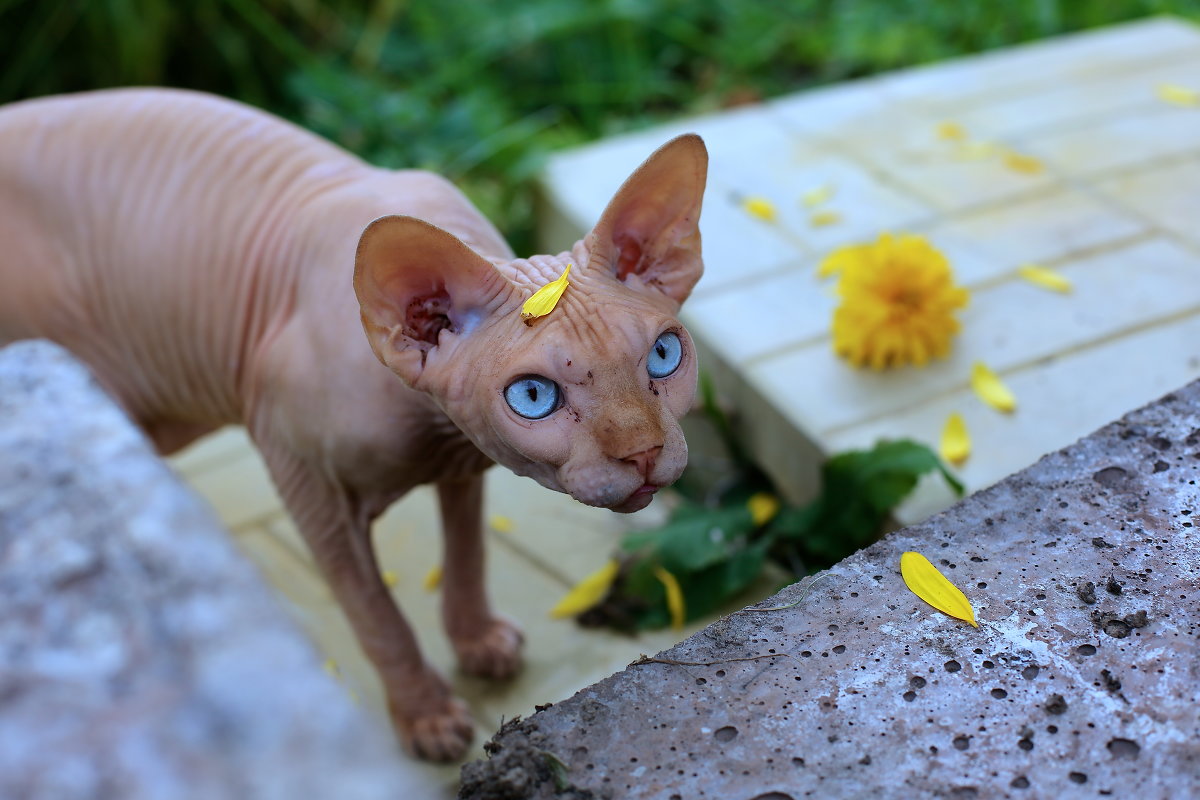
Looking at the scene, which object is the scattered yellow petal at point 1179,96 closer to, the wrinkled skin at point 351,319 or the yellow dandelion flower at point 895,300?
the yellow dandelion flower at point 895,300

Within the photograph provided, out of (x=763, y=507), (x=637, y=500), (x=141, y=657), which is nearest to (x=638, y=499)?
(x=637, y=500)

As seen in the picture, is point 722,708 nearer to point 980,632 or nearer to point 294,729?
point 980,632

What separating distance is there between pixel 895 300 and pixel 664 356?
1404 millimetres

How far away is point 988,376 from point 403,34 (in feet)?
10.0

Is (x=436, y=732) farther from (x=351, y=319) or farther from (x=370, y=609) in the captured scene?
(x=351, y=319)

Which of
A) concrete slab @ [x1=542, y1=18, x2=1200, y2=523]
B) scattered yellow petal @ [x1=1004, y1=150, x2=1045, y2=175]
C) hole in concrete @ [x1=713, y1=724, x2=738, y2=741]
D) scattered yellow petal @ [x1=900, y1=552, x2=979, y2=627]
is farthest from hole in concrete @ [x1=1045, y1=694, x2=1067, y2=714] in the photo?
scattered yellow petal @ [x1=1004, y1=150, x2=1045, y2=175]

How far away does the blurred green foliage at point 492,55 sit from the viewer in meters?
4.01

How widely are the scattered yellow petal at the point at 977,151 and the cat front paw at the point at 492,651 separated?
212cm

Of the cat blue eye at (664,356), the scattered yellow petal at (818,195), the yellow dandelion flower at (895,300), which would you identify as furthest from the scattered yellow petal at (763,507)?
the cat blue eye at (664,356)

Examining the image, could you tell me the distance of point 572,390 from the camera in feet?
4.91

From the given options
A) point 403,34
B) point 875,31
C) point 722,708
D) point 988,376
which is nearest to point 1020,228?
point 988,376

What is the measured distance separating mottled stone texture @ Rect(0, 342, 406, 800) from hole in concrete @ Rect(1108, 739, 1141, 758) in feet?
2.65

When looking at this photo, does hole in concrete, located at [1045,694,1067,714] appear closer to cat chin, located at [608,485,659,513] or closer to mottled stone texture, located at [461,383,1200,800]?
mottled stone texture, located at [461,383,1200,800]

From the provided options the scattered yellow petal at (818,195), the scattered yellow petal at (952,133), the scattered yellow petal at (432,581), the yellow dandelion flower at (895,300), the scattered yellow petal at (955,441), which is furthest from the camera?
the scattered yellow petal at (952,133)
